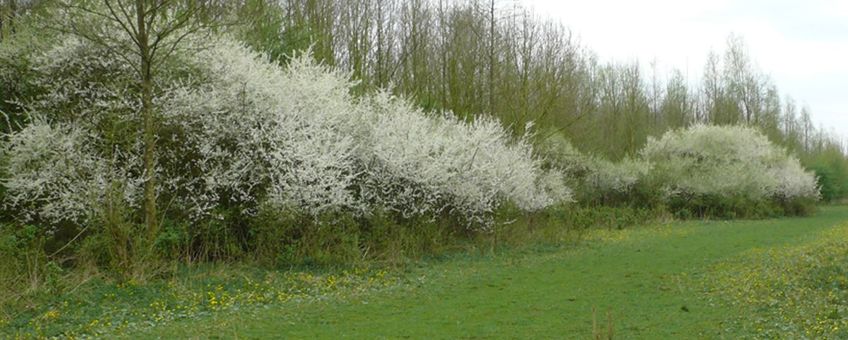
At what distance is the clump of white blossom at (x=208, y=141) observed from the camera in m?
12.8

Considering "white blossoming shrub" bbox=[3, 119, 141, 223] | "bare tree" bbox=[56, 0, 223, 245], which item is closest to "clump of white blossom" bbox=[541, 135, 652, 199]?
"bare tree" bbox=[56, 0, 223, 245]

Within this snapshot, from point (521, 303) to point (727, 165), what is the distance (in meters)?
29.3

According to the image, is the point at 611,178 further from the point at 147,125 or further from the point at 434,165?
the point at 147,125

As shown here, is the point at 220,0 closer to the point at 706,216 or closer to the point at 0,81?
the point at 0,81

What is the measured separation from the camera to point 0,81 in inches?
543

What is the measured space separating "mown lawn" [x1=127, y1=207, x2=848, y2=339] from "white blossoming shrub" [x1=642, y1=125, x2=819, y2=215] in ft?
56.3

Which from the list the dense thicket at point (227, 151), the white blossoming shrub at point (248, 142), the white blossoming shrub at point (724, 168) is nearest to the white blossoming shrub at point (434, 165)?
the dense thicket at point (227, 151)

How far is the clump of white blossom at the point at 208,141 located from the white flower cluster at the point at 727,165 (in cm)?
2207

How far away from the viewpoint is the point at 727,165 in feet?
116

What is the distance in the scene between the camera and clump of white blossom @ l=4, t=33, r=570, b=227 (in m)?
12.8

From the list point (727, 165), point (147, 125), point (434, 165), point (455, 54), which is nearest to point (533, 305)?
point (434, 165)

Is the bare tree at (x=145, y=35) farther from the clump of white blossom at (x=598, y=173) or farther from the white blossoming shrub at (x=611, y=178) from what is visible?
the white blossoming shrub at (x=611, y=178)

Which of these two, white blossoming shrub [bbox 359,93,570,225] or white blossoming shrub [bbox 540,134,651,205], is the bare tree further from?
white blossoming shrub [bbox 540,134,651,205]

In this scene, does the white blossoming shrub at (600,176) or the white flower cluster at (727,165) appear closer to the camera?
the white blossoming shrub at (600,176)
